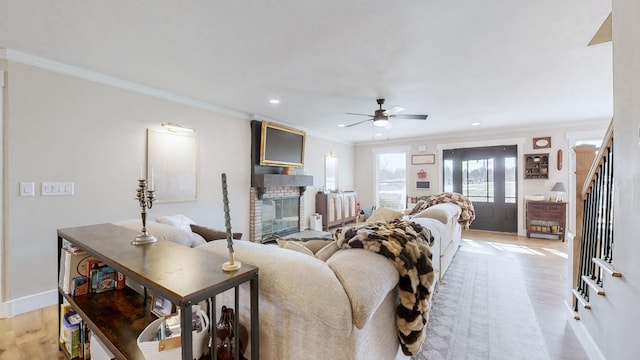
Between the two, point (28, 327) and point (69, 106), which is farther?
point (69, 106)

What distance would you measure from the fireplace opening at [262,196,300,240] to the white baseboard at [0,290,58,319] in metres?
2.77

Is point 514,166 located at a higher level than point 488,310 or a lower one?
higher

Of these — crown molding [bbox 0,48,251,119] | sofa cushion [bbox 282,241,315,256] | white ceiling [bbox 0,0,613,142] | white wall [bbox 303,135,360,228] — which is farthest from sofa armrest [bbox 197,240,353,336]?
white wall [bbox 303,135,360,228]

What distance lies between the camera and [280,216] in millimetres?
5301

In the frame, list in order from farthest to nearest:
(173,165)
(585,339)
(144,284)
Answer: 1. (173,165)
2. (585,339)
3. (144,284)

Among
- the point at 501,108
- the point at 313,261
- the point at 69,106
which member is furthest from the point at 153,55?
the point at 501,108

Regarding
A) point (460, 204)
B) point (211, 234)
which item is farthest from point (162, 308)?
point (460, 204)

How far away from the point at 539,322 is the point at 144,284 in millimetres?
3004

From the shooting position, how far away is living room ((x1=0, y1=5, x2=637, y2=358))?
2.37 metres

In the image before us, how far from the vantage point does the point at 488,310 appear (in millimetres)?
2424

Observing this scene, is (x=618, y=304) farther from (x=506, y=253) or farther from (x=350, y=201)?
(x=350, y=201)

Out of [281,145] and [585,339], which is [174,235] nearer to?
[585,339]

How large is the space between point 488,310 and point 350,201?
4.84m

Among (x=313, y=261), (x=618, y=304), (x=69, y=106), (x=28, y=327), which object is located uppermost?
(x=69, y=106)
